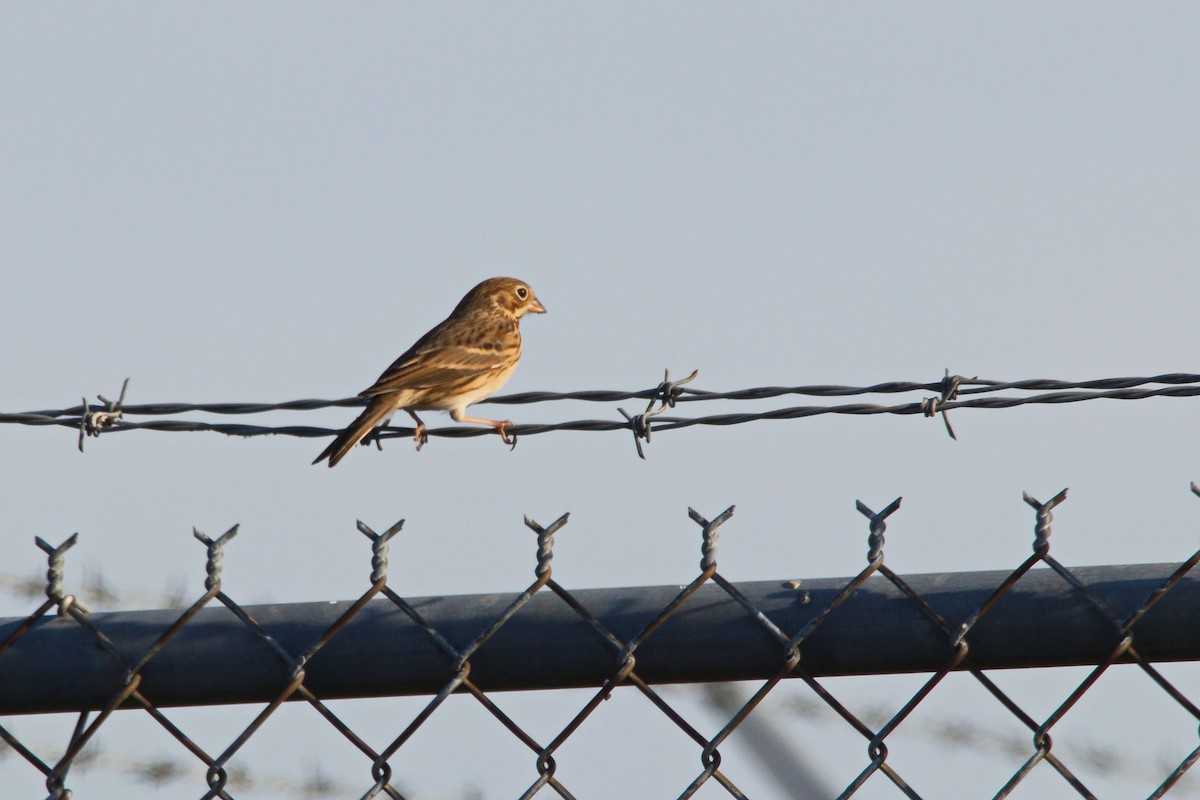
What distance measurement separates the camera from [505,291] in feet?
34.8

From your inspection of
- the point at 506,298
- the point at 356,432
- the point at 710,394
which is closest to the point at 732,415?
the point at 710,394

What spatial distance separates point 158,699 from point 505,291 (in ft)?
25.2

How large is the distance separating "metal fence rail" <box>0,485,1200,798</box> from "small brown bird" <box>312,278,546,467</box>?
13.4 ft

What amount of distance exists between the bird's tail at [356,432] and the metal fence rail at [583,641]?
4.11m

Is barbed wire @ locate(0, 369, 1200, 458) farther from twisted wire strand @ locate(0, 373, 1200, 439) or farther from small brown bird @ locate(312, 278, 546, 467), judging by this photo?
small brown bird @ locate(312, 278, 546, 467)

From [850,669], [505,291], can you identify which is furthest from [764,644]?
[505,291]

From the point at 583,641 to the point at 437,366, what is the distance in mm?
6143

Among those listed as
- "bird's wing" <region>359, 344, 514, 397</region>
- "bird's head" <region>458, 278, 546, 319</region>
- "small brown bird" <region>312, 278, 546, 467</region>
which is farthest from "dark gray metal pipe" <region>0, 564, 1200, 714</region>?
"bird's head" <region>458, 278, 546, 319</region>

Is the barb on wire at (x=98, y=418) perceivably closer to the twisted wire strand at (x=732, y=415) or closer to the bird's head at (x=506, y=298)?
the twisted wire strand at (x=732, y=415)

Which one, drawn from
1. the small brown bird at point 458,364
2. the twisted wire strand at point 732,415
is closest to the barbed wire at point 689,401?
the twisted wire strand at point 732,415

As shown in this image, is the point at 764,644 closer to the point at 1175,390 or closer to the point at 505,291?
the point at 1175,390

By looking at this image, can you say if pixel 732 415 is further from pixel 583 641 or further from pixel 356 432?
pixel 356 432

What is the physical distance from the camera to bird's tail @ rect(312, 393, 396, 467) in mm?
7465

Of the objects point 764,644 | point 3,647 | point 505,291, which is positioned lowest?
point 3,647
